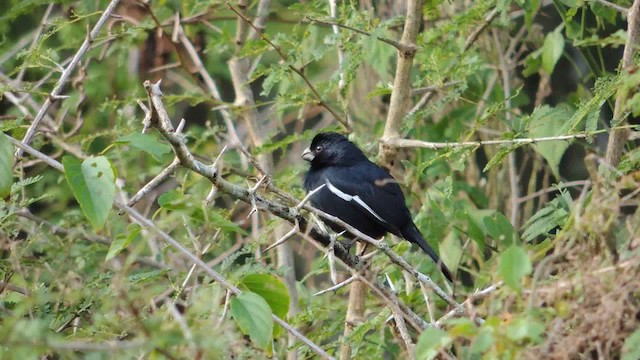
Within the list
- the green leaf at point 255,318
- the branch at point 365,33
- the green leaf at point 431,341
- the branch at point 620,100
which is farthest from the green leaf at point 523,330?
the branch at point 365,33

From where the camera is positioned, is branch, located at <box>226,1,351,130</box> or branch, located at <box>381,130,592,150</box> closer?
branch, located at <box>381,130,592,150</box>

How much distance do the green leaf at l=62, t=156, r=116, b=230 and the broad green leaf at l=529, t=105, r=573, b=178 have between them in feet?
6.37

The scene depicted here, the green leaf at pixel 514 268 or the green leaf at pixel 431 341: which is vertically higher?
the green leaf at pixel 514 268

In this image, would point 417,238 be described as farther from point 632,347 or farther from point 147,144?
point 632,347

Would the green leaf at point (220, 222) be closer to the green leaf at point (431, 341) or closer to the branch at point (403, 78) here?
the green leaf at point (431, 341)

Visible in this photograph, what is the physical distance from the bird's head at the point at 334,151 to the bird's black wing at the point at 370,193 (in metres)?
0.07

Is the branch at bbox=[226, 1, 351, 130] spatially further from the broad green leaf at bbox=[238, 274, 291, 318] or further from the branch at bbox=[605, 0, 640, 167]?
the broad green leaf at bbox=[238, 274, 291, 318]

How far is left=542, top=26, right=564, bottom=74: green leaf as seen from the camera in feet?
15.4

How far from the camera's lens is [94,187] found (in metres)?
2.62

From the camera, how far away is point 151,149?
279cm

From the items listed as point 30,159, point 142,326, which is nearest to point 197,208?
point 142,326

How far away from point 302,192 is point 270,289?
2080mm

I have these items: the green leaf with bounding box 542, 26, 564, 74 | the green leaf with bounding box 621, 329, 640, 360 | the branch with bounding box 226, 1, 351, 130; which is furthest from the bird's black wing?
the green leaf with bounding box 621, 329, 640, 360

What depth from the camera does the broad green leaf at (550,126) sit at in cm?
417
